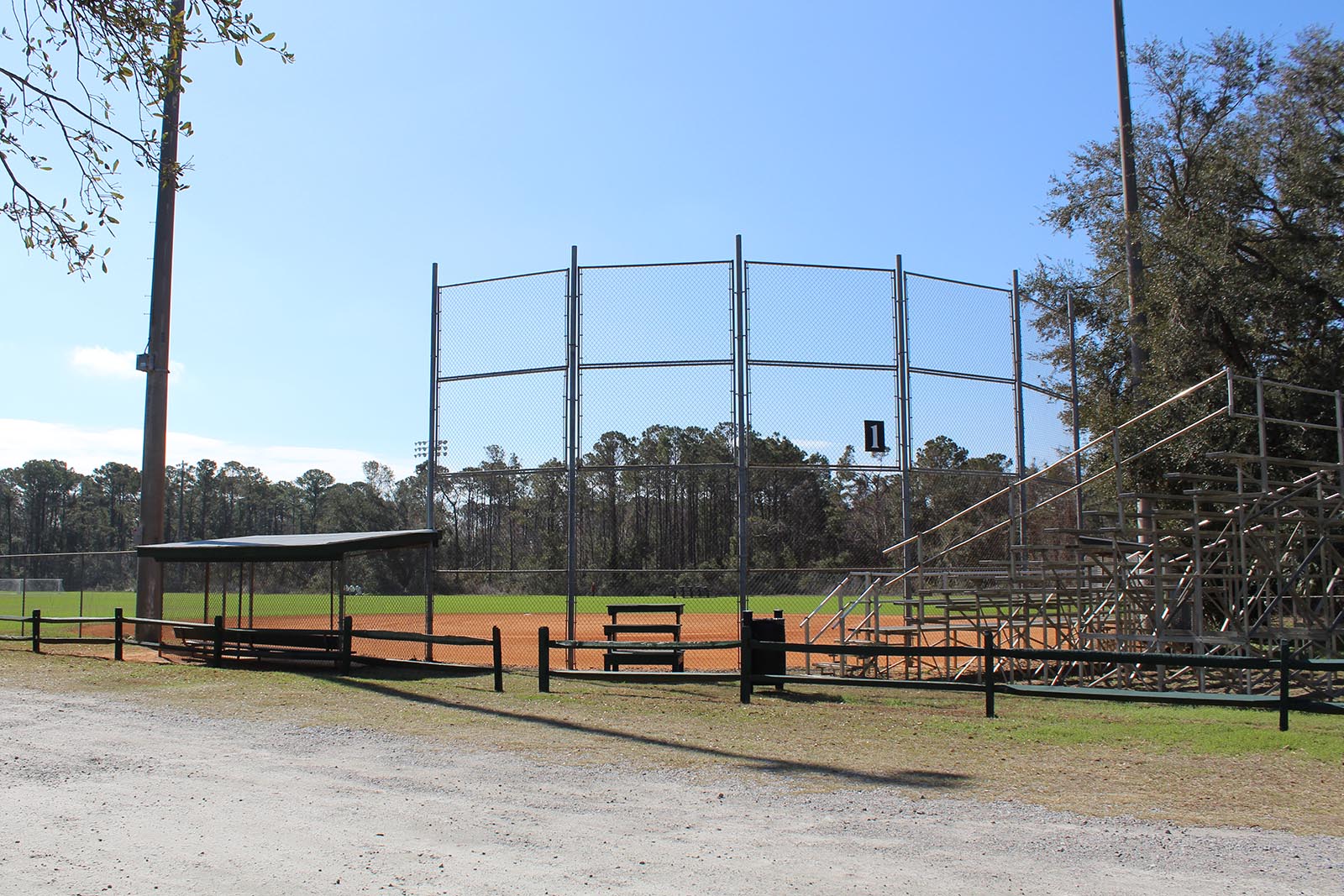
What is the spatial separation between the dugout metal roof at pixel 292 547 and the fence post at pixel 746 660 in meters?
5.95

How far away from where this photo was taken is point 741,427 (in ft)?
50.2

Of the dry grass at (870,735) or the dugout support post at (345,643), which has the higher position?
the dugout support post at (345,643)

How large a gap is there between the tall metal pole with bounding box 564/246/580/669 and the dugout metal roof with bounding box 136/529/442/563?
8.17 ft

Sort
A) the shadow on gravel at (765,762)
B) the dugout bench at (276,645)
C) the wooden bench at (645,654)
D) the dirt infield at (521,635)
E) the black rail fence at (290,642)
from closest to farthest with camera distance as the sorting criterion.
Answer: the shadow on gravel at (765,762)
the wooden bench at (645,654)
the black rail fence at (290,642)
the dugout bench at (276,645)
the dirt infield at (521,635)

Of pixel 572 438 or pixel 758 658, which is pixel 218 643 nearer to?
pixel 572 438

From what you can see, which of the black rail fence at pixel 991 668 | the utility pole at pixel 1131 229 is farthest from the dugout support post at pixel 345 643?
the utility pole at pixel 1131 229

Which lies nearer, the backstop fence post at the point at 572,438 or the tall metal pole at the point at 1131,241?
the backstop fence post at the point at 572,438

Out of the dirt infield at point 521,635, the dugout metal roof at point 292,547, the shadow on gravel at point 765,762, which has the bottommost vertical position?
the dirt infield at point 521,635

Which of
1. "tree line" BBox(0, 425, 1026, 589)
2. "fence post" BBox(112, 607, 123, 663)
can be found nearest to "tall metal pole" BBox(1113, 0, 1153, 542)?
"tree line" BBox(0, 425, 1026, 589)

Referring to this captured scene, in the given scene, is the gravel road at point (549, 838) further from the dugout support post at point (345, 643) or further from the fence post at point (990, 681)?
the dugout support post at point (345, 643)

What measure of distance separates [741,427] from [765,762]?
729 centimetres

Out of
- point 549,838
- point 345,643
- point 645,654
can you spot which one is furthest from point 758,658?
point 549,838

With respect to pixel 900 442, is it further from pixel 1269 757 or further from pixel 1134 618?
pixel 1269 757

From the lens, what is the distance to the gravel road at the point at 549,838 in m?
5.16
